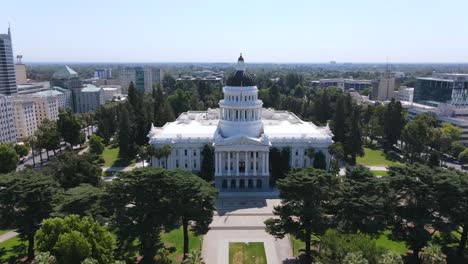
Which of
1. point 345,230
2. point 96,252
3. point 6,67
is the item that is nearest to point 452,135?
point 345,230

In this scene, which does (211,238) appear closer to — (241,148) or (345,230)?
(345,230)

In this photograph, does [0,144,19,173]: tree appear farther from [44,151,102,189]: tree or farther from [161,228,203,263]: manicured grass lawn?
[161,228,203,263]: manicured grass lawn

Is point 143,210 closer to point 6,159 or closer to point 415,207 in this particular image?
point 415,207

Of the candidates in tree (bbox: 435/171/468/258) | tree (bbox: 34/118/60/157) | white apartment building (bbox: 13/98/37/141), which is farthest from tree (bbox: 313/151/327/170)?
white apartment building (bbox: 13/98/37/141)

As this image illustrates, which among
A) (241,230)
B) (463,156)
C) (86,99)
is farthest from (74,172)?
(86,99)

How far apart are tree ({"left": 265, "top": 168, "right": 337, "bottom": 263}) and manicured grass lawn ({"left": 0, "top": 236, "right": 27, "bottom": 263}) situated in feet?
111

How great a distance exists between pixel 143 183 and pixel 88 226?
27.4ft

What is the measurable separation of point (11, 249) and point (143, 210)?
22128 millimetres

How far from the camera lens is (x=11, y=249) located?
5094cm

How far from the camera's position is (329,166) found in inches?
3312

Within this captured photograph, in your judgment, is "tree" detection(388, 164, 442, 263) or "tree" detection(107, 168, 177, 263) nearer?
"tree" detection(107, 168, 177, 263)

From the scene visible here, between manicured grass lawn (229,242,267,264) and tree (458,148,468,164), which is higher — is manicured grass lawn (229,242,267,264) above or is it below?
below

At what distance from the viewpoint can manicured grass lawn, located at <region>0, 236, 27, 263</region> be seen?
48244 millimetres

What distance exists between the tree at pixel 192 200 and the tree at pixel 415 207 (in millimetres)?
23552
